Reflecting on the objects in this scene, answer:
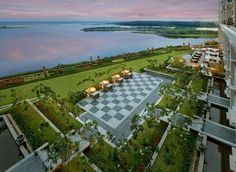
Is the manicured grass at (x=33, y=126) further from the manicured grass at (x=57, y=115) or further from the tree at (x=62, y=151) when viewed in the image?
the tree at (x=62, y=151)

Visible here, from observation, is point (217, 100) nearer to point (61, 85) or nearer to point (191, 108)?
point (191, 108)

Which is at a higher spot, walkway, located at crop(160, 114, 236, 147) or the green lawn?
the green lawn

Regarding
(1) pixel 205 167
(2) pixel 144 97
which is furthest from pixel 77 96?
(1) pixel 205 167

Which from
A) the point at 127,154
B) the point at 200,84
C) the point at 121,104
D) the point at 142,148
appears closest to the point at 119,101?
the point at 121,104

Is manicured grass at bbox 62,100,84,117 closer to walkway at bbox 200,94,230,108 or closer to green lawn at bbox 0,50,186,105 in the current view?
green lawn at bbox 0,50,186,105

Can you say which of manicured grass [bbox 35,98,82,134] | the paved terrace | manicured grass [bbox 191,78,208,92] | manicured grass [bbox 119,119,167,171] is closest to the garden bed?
manicured grass [bbox 191,78,208,92]

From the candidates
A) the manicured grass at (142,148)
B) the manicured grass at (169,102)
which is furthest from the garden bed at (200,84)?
the manicured grass at (142,148)

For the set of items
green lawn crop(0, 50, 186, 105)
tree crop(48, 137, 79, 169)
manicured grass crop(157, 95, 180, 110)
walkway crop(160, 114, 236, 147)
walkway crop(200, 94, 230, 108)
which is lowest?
walkway crop(160, 114, 236, 147)
